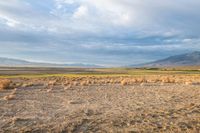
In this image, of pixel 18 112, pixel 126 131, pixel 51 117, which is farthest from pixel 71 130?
pixel 18 112

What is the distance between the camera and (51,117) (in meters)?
16.6

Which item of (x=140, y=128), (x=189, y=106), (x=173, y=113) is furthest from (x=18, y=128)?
(x=189, y=106)

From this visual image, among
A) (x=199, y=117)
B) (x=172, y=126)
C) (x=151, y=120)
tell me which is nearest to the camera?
(x=172, y=126)

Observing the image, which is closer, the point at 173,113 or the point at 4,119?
the point at 4,119

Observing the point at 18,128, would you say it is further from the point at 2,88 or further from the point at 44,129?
the point at 2,88

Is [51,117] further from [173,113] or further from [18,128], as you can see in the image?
[173,113]

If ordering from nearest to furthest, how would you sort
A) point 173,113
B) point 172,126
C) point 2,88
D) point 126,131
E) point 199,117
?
point 126,131
point 172,126
point 199,117
point 173,113
point 2,88

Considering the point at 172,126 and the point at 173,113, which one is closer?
the point at 172,126

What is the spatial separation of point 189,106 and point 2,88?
18.2 metres

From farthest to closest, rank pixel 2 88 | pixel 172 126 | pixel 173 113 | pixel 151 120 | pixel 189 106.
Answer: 1. pixel 2 88
2. pixel 189 106
3. pixel 173 113
4. pixel 151 120
5. pixel 172 126

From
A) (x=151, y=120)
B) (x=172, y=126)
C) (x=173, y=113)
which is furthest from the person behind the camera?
(x=173, y=113)

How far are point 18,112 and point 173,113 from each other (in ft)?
25.0

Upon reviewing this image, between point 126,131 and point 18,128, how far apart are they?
402cm

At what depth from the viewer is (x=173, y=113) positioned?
1794 cm
